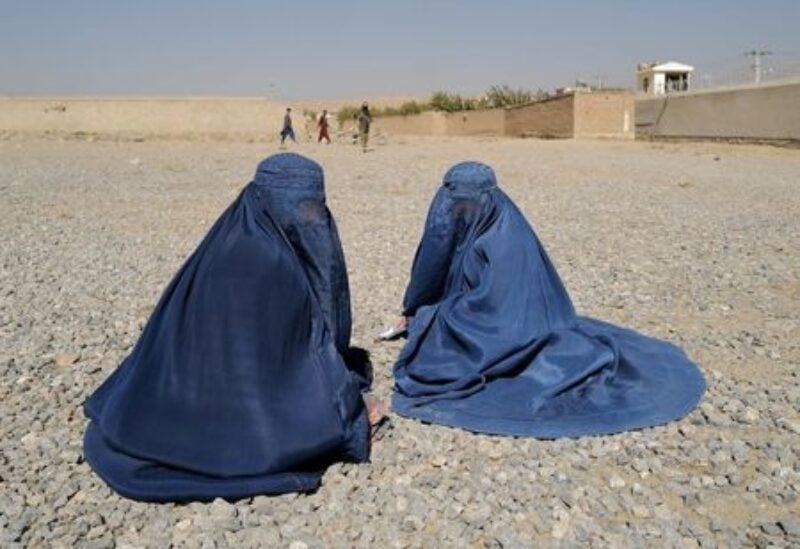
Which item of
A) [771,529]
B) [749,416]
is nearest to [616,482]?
[771,529]

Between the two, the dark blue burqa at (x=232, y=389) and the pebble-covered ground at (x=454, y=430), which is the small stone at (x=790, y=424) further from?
the dark blue burqa at (x=232, y=389)

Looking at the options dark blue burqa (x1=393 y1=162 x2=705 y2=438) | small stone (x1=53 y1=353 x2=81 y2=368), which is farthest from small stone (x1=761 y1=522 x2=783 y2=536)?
small stone (x1=53 y1=353 x2=81 y2=368)

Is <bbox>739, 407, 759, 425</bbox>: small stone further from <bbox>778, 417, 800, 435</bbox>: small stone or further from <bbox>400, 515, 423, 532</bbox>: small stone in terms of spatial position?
<bbox>400, 515, 423, 532</bbox>: small stone

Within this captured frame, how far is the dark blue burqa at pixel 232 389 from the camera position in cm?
324

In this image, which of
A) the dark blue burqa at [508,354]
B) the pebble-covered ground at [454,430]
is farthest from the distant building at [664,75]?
the dark blue burqa at [508,354]

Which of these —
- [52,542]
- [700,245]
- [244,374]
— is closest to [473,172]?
[244,374]

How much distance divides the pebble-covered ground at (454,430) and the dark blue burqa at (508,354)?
0.48 feet

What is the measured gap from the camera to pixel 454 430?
12.9 feet

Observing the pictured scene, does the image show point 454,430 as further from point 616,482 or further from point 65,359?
point 65,359

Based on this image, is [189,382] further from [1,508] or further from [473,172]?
[473,172]

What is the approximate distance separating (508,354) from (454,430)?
54 cm

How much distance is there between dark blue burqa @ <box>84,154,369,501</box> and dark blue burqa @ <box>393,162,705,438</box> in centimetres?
87

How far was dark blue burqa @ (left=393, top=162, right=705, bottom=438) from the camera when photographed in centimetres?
400

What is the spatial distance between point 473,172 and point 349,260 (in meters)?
3.89
